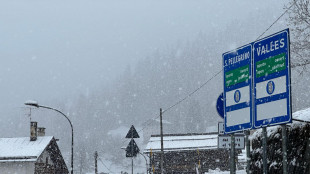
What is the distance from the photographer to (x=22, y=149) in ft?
140

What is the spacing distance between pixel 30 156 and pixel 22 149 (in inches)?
91.4

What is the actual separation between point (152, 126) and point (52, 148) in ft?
368

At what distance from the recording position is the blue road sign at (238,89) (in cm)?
911

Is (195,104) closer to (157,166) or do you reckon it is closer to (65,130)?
(65,130)

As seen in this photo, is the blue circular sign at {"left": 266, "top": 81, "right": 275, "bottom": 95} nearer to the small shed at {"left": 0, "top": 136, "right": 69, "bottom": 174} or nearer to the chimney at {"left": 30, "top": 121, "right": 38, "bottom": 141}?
the small shed at {"left": 0, "top": 136, "right": 69, "bottom": 174}

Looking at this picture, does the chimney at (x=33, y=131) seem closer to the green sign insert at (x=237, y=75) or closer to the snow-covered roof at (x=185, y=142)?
the snow-covered roof at (x=185, y=142)

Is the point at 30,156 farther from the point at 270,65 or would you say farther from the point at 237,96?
the point at 270,65

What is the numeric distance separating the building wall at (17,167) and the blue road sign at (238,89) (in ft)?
113

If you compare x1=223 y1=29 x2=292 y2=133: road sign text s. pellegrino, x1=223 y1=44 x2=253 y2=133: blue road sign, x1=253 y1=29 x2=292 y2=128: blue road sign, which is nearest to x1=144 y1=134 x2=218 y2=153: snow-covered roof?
x1=223 y1=44 x2=253 y2=133: blue road sign

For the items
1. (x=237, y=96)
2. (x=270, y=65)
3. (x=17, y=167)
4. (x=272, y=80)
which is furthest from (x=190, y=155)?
(x=272, y=80)

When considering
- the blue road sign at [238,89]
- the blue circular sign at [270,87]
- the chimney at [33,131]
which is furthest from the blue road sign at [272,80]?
the chimney at [33,131]

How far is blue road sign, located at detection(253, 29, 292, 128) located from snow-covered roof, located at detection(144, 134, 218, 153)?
111 ft

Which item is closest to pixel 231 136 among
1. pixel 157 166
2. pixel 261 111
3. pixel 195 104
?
pixel 261 111

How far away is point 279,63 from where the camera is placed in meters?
8.07
